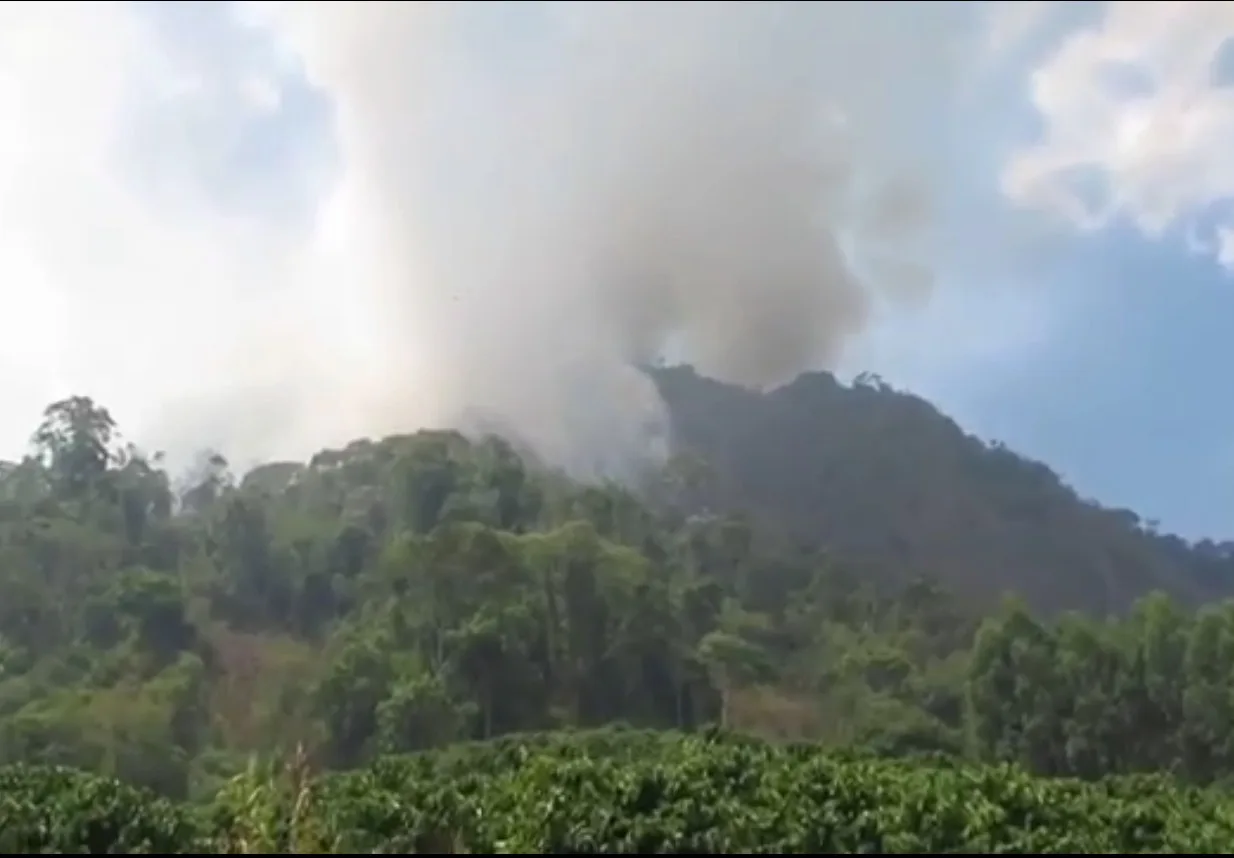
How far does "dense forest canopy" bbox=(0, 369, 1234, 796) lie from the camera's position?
33969 mm

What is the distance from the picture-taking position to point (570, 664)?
1631 inches

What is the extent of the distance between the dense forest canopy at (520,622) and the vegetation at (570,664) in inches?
4.6

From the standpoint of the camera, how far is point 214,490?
230ft

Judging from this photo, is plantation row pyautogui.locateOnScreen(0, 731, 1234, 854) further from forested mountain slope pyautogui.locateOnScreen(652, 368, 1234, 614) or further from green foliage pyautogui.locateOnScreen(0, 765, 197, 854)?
forested mountain slope pyautogui.locateOnScreen(652, 368, 1234, 614)

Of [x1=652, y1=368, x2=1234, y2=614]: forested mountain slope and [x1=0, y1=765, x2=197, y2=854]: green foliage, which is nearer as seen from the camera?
[x1=0, y1=765, x2=197, y2=854]: green foliage

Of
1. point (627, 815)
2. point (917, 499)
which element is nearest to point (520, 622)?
point (627, 815)

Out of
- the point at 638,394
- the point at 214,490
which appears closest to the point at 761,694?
the point at 214,490

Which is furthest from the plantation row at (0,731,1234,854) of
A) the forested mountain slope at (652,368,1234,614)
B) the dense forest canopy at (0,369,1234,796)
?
the forested mountain slope at (652,368,1234,614)

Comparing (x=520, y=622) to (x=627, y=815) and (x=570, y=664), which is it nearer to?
(x=570, y=664)

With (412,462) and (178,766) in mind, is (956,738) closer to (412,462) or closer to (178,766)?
(178,766)

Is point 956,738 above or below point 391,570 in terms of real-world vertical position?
below

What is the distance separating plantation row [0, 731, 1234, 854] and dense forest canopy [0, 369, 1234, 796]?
536 inches

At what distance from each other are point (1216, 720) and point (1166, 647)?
232 centimetres

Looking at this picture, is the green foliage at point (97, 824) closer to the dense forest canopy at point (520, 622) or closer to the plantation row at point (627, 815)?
the plantation row at point (627, 815)
